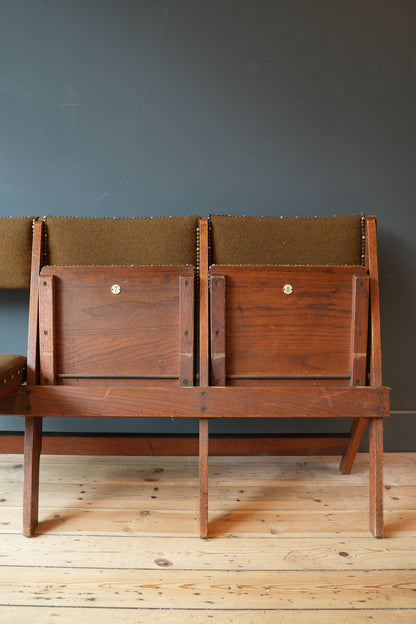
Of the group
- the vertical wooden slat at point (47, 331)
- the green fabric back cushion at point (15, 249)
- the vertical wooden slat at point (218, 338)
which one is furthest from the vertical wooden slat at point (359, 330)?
the green fabric back cushion at point (15, 249)

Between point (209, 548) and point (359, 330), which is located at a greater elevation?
point (359, 330)

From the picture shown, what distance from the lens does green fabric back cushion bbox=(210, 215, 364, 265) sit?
1410 mm

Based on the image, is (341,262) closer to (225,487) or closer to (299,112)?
(299,112)

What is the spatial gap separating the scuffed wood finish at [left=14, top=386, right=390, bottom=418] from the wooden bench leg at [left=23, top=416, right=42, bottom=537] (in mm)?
58

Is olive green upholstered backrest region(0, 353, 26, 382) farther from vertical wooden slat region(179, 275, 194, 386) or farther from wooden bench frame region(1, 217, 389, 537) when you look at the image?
vertical wooden slat region(179, 275, 194, 386)

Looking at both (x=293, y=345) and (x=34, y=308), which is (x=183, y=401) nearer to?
(x=293, y=345)

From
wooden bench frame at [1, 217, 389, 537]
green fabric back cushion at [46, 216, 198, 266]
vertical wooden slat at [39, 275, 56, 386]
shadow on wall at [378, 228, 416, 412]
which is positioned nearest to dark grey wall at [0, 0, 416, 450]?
shadow on wall at [378, 228, 416, 412]

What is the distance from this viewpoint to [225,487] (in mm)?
1494

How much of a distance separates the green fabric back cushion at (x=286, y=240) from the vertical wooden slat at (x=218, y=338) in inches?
7.2

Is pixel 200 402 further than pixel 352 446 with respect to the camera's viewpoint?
No

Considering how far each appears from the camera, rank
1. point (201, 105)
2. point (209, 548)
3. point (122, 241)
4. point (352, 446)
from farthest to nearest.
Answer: point (201, 105)
point (352, 446)
point (122, 241)
point (209, 548)

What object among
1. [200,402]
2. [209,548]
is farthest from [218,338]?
[209,548]

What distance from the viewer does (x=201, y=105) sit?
173cm

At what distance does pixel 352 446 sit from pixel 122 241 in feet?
3.64
